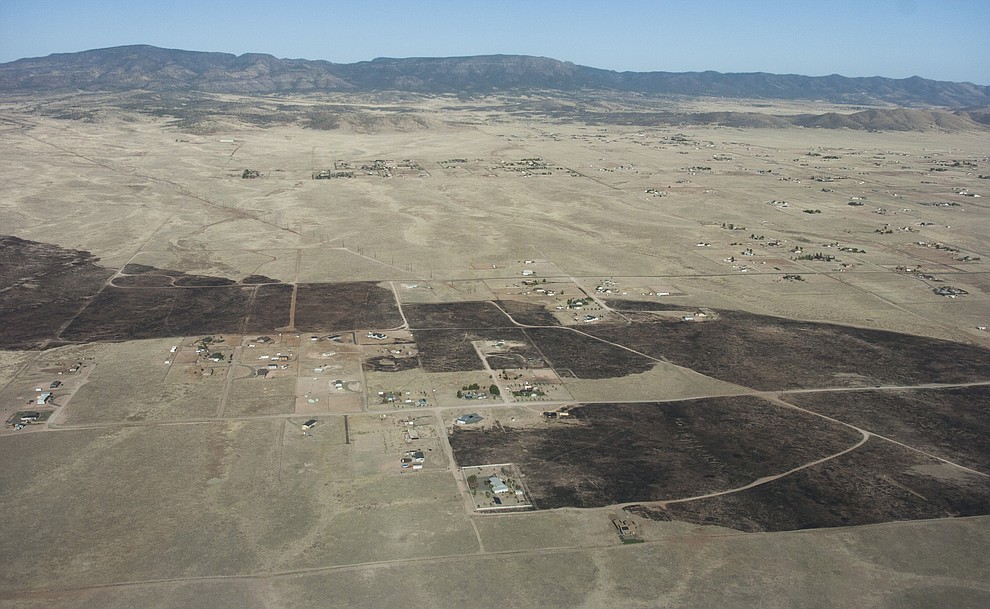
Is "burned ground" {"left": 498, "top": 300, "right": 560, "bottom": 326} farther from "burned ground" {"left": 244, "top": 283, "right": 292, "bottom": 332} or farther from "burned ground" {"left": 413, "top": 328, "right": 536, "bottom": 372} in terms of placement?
"burned ground" {"left": 244, "top": 283, "right": 292, "bottom": 332}

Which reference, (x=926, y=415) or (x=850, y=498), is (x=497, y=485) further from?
(x=926, y=415)

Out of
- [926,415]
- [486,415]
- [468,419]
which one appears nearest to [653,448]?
[486,415]

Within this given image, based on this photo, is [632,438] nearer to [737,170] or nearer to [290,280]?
[290,280]

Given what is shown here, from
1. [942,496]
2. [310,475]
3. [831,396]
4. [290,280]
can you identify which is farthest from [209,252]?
[942,496]

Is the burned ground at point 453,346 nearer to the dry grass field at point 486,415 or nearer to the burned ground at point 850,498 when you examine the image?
the dry grass field at point 486,415

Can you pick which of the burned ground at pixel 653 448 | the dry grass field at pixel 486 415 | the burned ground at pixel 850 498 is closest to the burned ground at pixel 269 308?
the dry grass field at pixel 486 415

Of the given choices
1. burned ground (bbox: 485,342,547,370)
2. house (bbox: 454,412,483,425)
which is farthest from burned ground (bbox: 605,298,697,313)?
house (bbox: 454,412,483,425)
